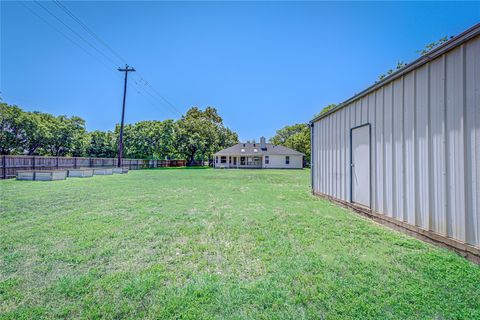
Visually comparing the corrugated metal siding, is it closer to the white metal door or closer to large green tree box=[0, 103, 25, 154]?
the white metal door

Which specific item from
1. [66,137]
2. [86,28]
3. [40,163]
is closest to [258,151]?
[86,28]

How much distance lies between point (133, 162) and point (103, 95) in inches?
379

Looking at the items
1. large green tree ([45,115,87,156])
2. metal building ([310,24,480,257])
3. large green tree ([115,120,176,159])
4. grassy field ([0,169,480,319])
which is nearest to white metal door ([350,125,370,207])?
metal building ([310,24,480,257])

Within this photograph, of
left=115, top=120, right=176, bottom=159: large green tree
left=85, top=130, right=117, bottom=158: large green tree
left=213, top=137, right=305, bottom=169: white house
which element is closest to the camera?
left=115, top=120, right=176, bottom=159: large green tree

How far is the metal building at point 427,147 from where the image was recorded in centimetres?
275

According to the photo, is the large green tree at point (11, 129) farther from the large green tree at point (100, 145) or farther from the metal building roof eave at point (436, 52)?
the metal building roof eave at point (436, 52)

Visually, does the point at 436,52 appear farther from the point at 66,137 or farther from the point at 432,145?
the point at 66,137

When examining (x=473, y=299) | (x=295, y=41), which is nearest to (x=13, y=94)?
(x=295, y=41)

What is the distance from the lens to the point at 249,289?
212cm

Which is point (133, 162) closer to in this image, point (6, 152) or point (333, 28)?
point (6, 152)

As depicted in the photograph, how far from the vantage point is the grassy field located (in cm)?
182

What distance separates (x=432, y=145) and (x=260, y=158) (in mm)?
30926

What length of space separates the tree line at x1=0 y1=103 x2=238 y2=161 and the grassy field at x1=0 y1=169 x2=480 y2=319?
29663mm

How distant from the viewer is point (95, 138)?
1394 inches
